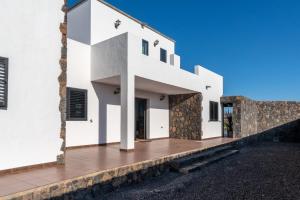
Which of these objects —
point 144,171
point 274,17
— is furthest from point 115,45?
point 274,17

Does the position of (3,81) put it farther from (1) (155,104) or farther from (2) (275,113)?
(2) (275,113)

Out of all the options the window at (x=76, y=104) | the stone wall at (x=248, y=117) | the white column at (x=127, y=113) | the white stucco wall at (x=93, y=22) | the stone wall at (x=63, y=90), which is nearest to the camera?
the stone wall at (x=63, y=90)

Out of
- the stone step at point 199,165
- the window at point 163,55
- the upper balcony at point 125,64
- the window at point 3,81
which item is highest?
the window at point 163,55

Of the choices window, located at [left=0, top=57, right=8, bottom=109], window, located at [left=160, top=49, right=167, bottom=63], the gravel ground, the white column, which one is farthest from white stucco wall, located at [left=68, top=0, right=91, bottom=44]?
the gravel ground

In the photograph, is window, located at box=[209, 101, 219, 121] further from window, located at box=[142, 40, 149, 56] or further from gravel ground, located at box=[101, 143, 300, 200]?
gravel ground, located at box=[101, 143, 300, 200]

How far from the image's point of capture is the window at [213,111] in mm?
14883

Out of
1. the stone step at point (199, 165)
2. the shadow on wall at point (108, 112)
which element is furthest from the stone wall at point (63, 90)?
the stone step at point (199, 165)

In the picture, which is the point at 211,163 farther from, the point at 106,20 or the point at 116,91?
the point at 106,20

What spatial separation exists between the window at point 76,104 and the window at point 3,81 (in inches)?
138

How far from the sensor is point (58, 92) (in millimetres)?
6199

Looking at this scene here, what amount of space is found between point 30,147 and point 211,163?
6.29m

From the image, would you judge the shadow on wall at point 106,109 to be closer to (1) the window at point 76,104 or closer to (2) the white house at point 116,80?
(2) the white house at point 116,80

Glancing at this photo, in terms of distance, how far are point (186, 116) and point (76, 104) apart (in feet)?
23.3

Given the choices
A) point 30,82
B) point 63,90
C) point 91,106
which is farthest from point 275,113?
point 30,82
